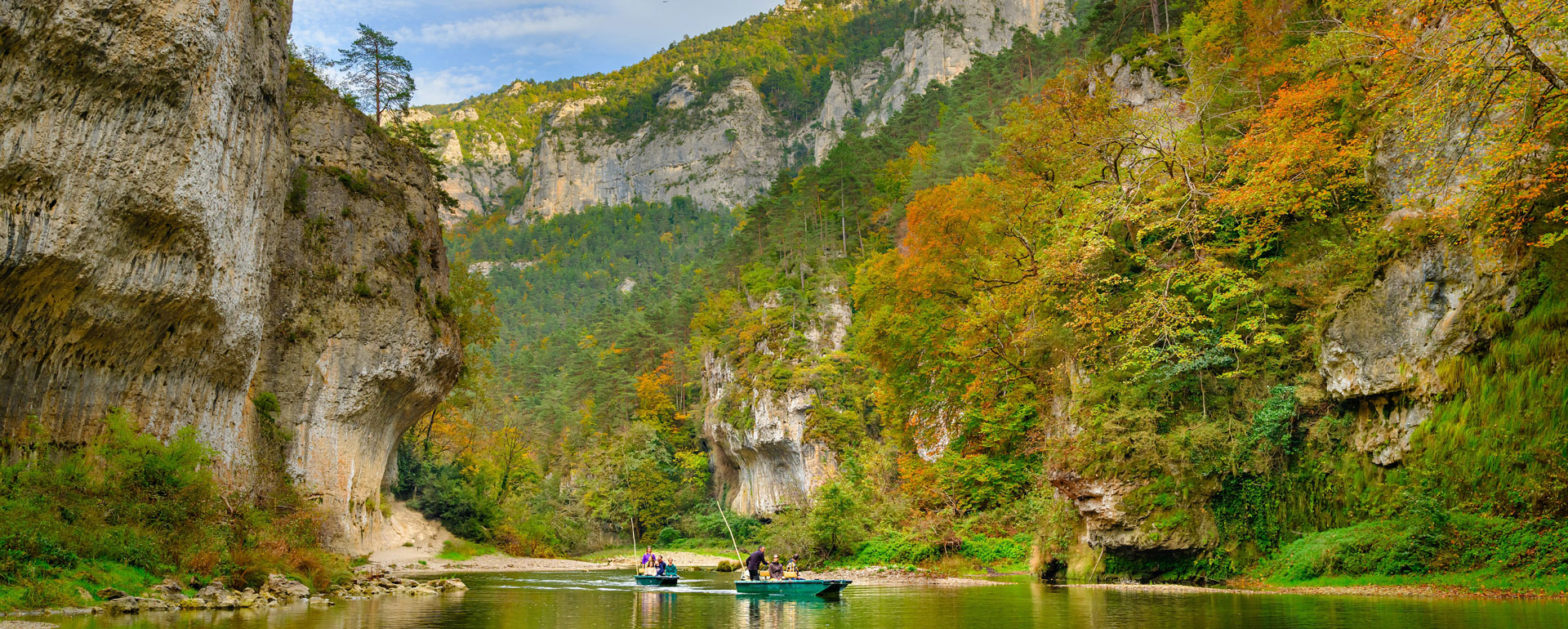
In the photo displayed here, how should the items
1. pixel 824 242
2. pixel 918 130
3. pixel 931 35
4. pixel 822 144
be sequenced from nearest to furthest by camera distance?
pixel 824 242, pixel 918 130, pixel 931 35, pixel 822 144

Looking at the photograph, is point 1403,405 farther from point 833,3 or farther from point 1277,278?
point 833,3

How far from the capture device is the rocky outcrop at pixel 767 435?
174 ft

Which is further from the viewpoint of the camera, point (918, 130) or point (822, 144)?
point (822, 144)

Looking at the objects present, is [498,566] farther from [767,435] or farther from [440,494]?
[767,435]

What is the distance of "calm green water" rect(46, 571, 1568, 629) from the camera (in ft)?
43.2

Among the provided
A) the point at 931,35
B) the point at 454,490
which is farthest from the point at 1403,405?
the point at 931,35

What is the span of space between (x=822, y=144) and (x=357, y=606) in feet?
451

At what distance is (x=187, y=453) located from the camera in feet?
67.5

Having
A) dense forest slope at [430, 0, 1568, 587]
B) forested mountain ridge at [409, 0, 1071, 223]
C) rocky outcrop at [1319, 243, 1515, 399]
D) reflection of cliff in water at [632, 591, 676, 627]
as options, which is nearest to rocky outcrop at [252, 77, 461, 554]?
reflection of cliff in water at [632, 591, 676, 627]

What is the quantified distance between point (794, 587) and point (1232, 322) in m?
13.3

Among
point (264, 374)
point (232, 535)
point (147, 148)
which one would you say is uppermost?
point (147, 148)

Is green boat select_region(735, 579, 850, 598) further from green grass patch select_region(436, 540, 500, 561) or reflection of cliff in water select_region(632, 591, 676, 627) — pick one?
green grass patch select_region(436, 540, 500, 561)

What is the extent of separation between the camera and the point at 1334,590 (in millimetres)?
17984

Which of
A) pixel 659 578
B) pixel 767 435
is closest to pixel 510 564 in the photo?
pixel 767 435
